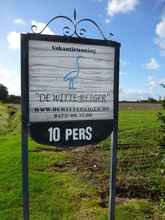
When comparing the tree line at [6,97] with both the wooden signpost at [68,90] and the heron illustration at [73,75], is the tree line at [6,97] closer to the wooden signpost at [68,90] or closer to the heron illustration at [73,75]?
the wooden signpost at [68,90]

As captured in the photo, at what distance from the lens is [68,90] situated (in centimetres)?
409

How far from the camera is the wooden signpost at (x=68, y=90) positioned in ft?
12.8

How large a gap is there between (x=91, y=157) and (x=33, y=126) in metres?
6.13

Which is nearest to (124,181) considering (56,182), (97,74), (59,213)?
(56,182)

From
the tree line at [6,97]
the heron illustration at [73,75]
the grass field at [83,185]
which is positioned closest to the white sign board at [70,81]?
the heron illustration at [73,75]

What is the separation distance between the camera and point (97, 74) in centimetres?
429

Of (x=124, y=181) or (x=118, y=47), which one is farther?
(x=124, y=181)

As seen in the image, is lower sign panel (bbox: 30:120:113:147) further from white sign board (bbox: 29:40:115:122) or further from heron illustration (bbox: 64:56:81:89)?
heron illustration (bbox: 64:56:81:89)

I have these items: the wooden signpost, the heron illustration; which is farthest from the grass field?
the heron illustration

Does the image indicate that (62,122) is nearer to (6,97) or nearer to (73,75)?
(73,75)

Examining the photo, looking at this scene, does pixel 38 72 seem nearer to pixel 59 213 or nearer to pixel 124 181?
pixel 59 213

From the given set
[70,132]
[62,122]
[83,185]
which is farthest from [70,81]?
[83,185]

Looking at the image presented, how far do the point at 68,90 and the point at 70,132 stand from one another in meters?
0.50

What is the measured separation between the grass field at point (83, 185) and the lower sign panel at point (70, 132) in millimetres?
729
